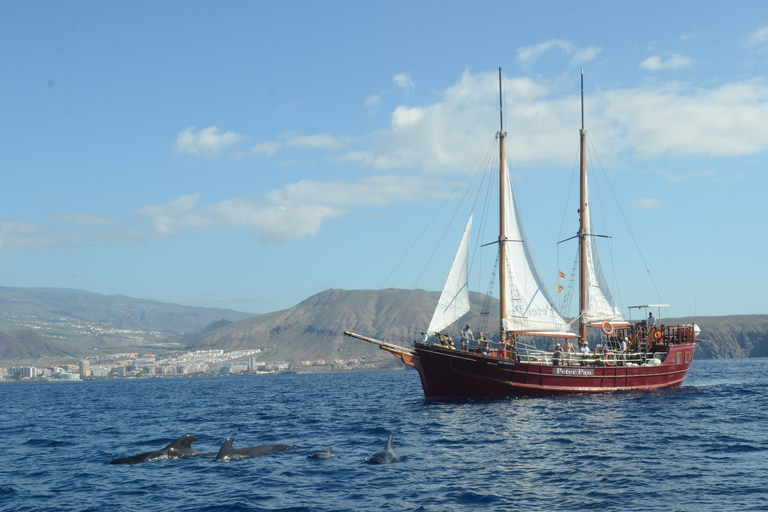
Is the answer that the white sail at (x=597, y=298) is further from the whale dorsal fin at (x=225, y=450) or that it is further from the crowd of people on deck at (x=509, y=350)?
the whale dorsal fin at (x=225, y=450)

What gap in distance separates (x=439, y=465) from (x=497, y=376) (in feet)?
74.0

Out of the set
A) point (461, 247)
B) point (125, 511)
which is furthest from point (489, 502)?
point (461, 247)

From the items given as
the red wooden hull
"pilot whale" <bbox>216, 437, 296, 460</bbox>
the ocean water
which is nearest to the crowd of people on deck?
the red wooden hull

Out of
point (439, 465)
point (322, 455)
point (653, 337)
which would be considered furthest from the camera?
point (653, 337)

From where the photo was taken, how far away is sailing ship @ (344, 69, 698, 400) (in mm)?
44056

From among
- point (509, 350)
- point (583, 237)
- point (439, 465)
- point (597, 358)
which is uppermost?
point (583, 237)

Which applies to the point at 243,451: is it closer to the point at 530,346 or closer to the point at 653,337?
Answer: the point at 530,346

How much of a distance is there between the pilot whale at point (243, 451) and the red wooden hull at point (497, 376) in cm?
1992

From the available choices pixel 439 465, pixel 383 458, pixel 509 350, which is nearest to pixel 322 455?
pixel 383 458

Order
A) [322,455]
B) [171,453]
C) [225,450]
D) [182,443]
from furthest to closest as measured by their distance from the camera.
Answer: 1. [182,443]
2. [171,453]
3. [225,450]
4. [322,455]

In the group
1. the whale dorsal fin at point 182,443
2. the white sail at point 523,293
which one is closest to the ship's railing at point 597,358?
the white sail at point 523,293

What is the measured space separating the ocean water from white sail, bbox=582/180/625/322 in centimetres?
1694

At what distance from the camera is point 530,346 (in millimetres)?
49969

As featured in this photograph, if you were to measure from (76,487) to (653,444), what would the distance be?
811 inches
